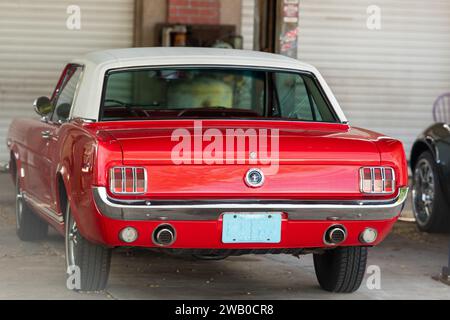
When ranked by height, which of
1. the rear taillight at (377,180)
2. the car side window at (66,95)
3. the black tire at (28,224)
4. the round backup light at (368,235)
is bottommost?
the black tire at (28,224)

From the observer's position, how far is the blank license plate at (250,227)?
21.2 feet

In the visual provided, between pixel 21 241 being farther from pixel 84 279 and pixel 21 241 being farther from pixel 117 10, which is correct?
pixel 117 10

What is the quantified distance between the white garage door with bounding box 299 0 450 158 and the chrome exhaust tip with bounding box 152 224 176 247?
9197 mm

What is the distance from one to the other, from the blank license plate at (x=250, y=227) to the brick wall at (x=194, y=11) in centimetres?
834

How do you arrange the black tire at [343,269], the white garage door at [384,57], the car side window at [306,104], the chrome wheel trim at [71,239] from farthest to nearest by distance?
the white garage door at [384,57], the car side window at [306,104], the black tire at [343,269], the chrome wheel trim at [71,239]

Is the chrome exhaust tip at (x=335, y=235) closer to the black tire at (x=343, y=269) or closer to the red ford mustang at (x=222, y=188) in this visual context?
the red ford mustang at (x=222, y=188)

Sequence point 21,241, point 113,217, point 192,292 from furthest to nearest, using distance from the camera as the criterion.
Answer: point 21,241, point 192,292, point 113,217

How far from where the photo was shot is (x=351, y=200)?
6.61 metres

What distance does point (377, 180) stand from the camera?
21.8ft

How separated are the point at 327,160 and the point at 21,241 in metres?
3.57

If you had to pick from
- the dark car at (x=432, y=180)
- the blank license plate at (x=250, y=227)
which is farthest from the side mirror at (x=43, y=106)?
the dark car at (x=432, y=180)

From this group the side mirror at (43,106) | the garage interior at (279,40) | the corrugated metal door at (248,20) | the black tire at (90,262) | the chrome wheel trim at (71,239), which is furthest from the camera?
the corrugated metal door at (248,20)

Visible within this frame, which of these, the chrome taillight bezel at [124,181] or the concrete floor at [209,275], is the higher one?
the chrome taillight bezel at [124,181]

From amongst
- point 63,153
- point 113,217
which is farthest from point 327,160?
point 63,153
